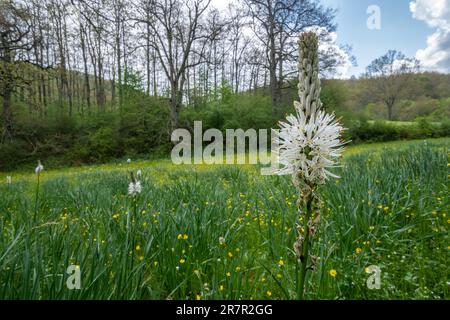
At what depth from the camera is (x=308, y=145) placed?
46.2 inches

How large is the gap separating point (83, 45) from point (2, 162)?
43.0ft

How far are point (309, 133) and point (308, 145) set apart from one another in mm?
53

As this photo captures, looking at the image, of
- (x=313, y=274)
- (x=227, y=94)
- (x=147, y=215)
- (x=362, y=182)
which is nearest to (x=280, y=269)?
(x=313, y=274)

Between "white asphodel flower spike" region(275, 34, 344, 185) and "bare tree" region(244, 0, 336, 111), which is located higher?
"bare tree" region(244, 0, 336, 111)

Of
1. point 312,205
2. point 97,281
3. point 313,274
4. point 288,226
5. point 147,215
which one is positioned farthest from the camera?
point 288,226

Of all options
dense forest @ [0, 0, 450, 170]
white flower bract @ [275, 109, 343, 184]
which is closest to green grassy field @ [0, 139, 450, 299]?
white flower bract @ [275, 109, 343, 184]

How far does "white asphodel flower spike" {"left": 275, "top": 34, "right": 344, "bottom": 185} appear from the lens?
1117 millimetres

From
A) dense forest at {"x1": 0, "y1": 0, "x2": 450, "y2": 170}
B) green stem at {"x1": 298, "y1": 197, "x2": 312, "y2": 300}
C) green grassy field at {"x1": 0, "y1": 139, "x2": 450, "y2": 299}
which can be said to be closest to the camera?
green stem at {"x1": 298, "y1": 197, "x2": 312, "y2": 300}

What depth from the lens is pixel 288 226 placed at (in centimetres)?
303

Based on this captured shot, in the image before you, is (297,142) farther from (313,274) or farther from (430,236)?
(430,236)

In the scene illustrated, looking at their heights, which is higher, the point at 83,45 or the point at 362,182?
the point at 83,45

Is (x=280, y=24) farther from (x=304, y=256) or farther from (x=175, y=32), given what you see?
(x=304, y=256)

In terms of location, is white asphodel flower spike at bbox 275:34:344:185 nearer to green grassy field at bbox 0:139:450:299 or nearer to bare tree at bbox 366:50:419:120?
green grassy field at bbox 0:139:450:299

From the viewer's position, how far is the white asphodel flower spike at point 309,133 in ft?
3.67
